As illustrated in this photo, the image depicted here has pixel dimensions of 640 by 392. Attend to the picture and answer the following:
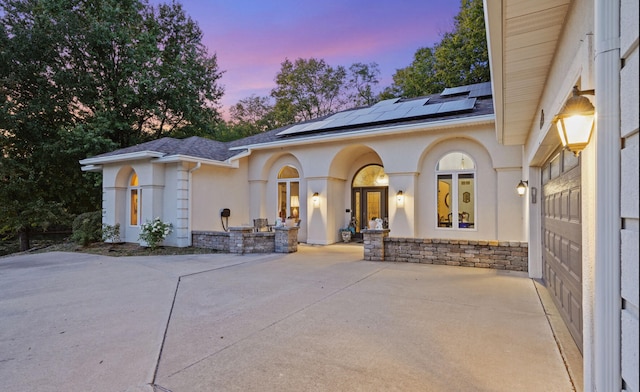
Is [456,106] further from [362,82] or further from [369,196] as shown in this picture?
[362,82]

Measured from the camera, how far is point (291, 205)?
13.1 metres

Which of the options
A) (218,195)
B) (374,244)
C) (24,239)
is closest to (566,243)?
(374,244)

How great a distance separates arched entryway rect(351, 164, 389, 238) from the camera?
495 inches

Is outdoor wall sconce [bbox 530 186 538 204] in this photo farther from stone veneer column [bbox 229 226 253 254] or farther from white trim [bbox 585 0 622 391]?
stone veneer column [bbox 229 226 253 254]

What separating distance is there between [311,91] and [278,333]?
1006 inches

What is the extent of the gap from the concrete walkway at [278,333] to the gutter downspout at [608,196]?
1.34 metres

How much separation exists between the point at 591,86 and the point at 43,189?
70.8 ft

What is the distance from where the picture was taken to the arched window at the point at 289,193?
513 inches

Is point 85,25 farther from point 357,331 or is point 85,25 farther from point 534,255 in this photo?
point 534,255

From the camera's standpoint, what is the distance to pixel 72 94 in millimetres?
16719

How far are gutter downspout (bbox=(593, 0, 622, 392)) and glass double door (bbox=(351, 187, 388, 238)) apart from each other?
10.9 meters

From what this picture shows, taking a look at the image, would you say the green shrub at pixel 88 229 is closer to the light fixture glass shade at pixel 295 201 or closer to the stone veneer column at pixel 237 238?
the stone veneer column at pixel 237 238

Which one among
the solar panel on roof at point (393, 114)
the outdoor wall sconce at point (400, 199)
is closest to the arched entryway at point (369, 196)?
the solar panel on roof at point (393, 114)

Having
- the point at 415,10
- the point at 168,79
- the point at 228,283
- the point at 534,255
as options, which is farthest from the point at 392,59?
the point at 228,283
